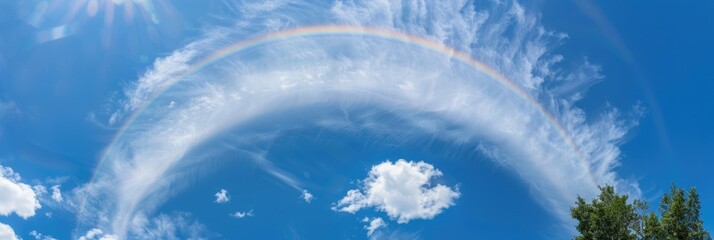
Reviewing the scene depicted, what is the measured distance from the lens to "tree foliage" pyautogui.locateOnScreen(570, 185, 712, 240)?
3194 centimetres

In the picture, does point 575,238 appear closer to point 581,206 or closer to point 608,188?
point 581,206

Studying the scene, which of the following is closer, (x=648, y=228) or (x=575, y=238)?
(x=648, y=228)

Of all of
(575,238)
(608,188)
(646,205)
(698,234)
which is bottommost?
(698,234)

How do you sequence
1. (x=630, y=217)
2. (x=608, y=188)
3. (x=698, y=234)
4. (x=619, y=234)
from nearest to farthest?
(x=698, y=234), (x=619, y=234), (x=630, y=217), (x=608, y=188)

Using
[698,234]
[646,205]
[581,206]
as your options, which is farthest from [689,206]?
[581,206]

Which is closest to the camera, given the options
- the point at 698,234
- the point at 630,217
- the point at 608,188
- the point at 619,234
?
the point at 698,234

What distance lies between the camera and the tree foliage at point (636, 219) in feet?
105

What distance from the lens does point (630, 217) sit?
36500mm

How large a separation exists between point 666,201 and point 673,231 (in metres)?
3.97

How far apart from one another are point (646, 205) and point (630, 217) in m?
1.87

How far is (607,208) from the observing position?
35031 millimetres

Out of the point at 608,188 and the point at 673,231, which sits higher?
the point at 608,188

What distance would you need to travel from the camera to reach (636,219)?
3669 cm

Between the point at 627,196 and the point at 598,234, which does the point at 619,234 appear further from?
the point at 627,196
